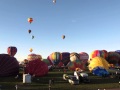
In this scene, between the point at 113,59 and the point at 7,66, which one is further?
the point at 113,59

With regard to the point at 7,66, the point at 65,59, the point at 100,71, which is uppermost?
the point at 65,59

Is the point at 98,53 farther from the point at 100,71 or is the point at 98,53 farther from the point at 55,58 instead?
the point at 100,71

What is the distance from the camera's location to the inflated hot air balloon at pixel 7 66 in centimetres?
4150

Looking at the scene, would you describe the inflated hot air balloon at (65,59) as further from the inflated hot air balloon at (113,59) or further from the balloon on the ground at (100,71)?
the balloon on the ground at (100,71)

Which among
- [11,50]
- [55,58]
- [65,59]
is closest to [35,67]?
[11,50]

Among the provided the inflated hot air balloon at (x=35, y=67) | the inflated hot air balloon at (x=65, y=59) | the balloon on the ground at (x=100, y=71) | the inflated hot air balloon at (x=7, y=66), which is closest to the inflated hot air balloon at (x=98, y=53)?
the inflated hot air balloon at (x=65, y=59)

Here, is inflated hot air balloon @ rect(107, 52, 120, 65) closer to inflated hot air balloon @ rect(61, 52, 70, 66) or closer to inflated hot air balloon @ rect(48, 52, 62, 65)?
inflated hot air balloon @ rect(61, 52, 70, 66)

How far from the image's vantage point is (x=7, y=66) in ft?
138

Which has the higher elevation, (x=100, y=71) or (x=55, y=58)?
(x=55, y=58)

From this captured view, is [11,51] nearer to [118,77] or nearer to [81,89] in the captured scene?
[118,77]

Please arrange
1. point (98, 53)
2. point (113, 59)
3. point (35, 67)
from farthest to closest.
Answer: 1. point (98, 53)
2. point (113, 59)
3. point (35, 67)

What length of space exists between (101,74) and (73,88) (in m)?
14.4

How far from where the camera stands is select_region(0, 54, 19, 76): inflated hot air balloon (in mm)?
41500

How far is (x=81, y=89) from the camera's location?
30.8m
